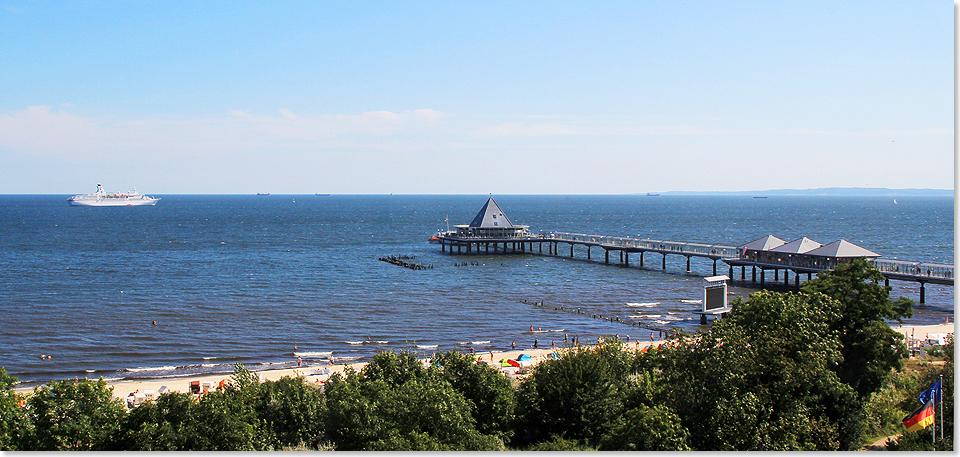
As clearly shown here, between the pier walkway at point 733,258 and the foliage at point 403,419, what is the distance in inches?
1692

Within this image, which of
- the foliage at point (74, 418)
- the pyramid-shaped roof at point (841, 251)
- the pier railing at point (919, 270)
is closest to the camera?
the foliage at point (74, 418)

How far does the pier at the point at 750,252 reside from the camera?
193 ft

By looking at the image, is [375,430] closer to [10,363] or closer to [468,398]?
[468,398]

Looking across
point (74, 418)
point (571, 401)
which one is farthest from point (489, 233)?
point (74, 418)

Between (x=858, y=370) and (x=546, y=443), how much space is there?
33.9ft

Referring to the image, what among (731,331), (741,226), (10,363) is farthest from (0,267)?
(741,226)

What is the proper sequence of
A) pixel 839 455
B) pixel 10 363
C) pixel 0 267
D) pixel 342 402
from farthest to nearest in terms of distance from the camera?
pixel 0 267, pixel 10 363, pixel 342 402, pixel 839 455

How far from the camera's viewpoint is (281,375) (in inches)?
1442

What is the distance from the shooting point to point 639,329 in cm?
5016

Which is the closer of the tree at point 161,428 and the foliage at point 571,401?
the tree at point 161,428

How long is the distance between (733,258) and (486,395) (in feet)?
178

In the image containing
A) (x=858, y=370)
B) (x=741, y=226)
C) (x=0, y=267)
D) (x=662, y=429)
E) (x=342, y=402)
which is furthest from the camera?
(x=741, y=226)

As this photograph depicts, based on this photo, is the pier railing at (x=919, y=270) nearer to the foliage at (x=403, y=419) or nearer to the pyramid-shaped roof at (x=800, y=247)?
the pyramid-shaped roof at (x=800, y=247)

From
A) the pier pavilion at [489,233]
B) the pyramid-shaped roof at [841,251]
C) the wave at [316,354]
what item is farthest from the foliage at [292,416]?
the pier pavilion at [489,233]
